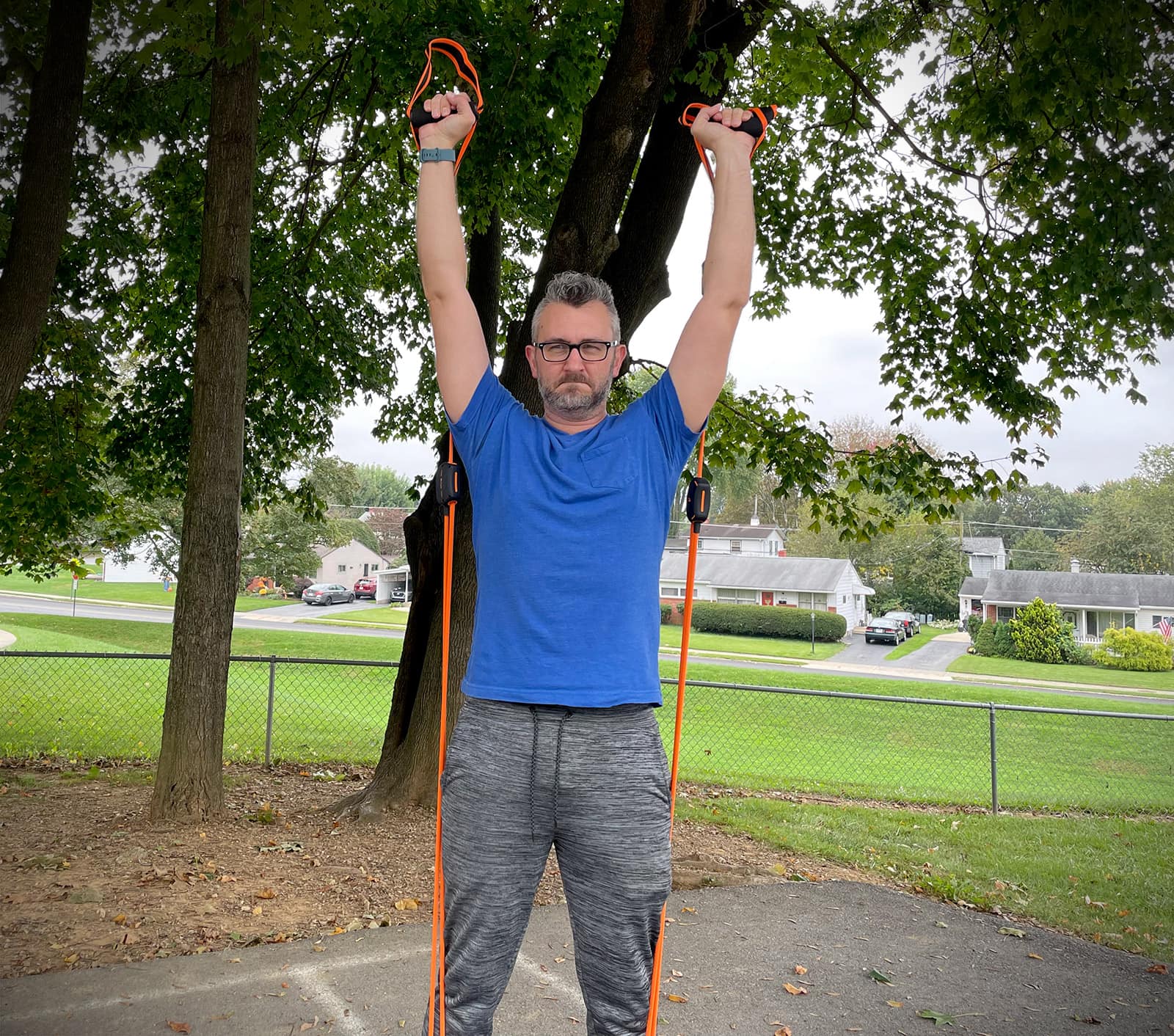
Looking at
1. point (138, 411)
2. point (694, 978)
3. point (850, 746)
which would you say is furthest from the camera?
point (850, 746)

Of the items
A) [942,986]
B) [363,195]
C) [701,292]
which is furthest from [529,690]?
[363,195]

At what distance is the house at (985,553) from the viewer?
4938 centimetres

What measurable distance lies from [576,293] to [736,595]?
150 ft

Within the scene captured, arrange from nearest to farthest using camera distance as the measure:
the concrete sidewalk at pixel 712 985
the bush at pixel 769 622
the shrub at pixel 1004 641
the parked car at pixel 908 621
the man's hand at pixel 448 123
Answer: the man's hand at pixel 448 123
the concrete sidewalk at pixel 712 985
the shrub at pixel 1004 641
the bush at pixel 769 622
the parked car at pixel 908 621

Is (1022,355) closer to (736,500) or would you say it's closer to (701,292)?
(701,292)

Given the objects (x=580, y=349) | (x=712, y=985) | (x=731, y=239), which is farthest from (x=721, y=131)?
(x=712, y=985)

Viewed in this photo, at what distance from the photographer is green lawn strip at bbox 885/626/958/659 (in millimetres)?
35188

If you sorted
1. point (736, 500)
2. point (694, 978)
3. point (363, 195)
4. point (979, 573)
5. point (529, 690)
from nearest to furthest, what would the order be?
point (529, 690)
point (694, 978)
point (363, 195)
point (979, 573)
point (736, 500)

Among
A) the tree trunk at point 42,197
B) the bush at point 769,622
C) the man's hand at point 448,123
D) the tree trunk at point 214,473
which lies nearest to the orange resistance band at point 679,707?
the man's hand at point 448,123

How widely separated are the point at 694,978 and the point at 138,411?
303 inches

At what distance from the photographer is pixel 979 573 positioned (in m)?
47.5

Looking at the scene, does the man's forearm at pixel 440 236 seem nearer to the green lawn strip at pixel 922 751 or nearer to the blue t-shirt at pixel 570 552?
the blue t-shirt at pixel 570 552

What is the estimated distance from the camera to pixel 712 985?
4.15m

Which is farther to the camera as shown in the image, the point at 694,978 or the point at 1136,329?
the point at 1136,329
